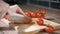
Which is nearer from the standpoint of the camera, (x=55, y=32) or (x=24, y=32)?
(x=24, y=32)

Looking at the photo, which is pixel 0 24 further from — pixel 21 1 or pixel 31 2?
pixel 21 1

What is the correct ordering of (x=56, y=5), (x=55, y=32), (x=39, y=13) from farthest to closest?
(x=56, y=5), (x=39, y=13), (x=55, y=32)

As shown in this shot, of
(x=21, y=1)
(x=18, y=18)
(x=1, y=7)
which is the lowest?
(x=21, y=1)

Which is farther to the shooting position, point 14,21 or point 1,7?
point 14,21

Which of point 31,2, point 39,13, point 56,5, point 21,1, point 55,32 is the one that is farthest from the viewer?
point 21,1

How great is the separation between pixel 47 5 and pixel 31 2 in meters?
1.34

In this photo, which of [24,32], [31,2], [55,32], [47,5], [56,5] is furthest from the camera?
[31,2]

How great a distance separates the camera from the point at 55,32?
1203 millimetres

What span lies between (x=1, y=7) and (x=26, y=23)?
29 cm

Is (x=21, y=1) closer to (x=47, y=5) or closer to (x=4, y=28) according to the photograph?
(x=47, y=5)

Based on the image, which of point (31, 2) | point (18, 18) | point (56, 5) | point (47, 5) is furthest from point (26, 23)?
point (31, 2)

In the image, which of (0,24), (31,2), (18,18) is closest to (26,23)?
(18,18)

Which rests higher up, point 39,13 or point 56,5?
point 39,13

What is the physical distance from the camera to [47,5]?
213 inches
